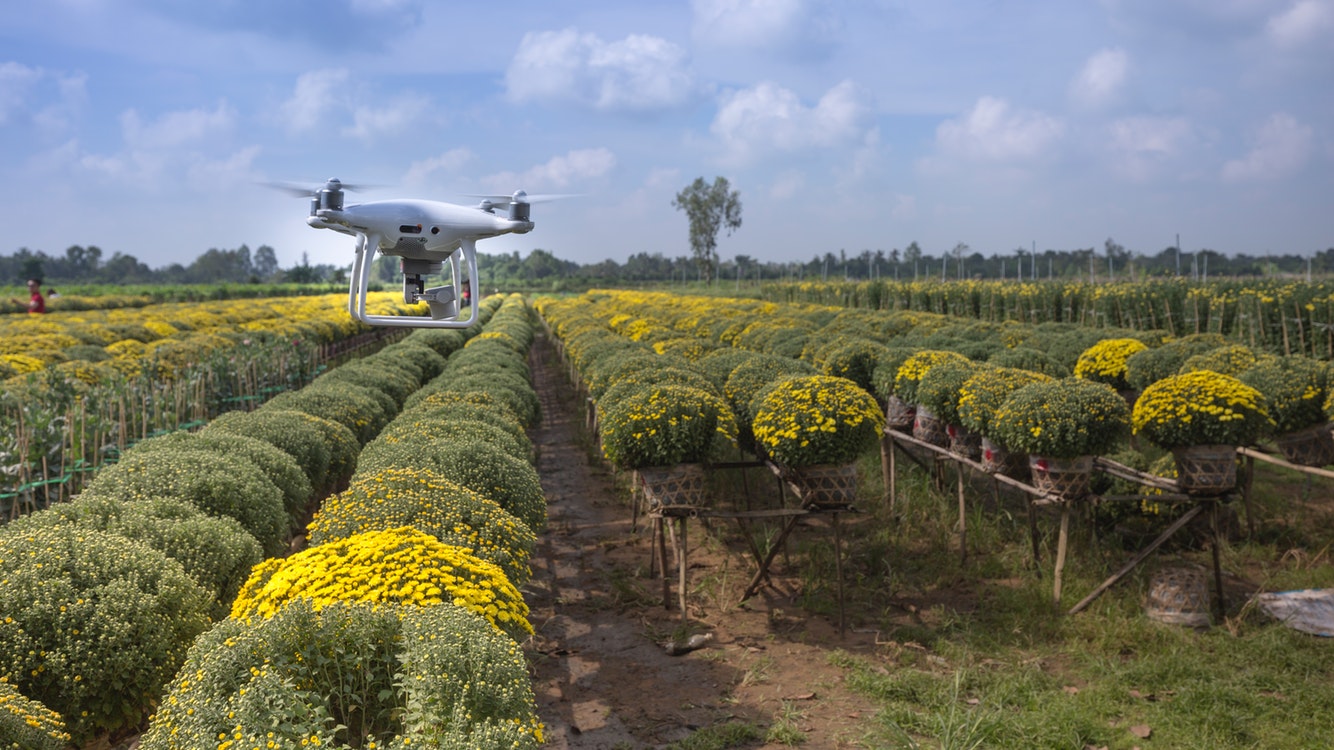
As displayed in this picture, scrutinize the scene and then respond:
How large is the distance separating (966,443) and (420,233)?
9067mm

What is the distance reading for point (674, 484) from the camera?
8672 mm

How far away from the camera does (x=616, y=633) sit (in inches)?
331

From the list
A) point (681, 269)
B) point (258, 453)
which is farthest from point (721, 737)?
point (681, 269)

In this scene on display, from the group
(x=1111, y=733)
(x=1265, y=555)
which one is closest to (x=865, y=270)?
(x=1265, y=555)

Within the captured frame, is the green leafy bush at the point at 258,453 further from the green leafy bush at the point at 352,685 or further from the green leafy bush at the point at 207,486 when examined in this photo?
the green leafy bush at the point at 352,685

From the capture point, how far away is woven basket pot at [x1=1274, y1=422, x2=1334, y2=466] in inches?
375

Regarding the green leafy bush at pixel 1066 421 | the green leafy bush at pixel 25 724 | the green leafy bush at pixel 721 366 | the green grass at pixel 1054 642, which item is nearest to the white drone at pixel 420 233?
the green leafy bush at pixel 25 724

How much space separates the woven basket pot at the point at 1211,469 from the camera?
26.9ft

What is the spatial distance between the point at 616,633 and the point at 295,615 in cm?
526

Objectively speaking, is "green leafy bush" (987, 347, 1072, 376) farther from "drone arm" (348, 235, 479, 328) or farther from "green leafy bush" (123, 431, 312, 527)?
"drone arm" (348, 235, 479, 328)

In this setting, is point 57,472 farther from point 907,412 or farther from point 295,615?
point 907,412

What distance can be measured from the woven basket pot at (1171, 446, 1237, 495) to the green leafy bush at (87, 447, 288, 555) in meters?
8.26

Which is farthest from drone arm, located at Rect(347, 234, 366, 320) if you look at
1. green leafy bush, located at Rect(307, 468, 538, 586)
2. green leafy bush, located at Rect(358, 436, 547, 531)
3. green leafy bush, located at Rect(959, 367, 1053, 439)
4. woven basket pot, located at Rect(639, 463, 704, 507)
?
green leafy bush, located at Rect(959, 367, 1053, 439)

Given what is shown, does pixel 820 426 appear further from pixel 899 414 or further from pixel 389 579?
pixel 389 579
